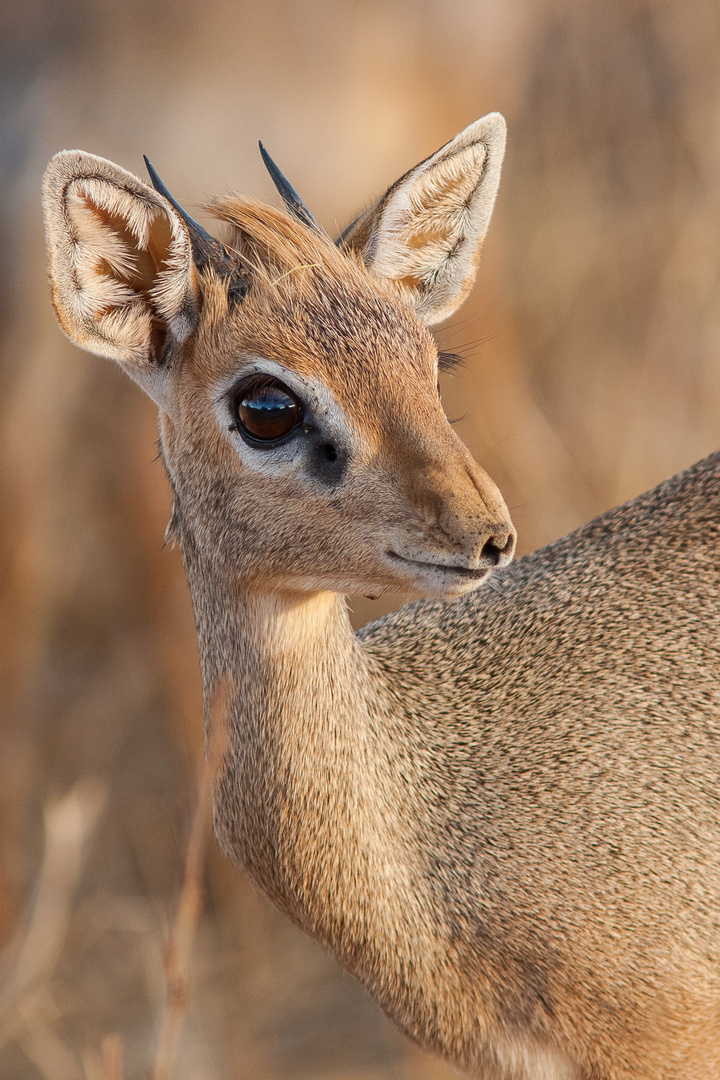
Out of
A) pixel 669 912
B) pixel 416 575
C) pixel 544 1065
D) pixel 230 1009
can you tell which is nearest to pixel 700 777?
→ pixel 669 912

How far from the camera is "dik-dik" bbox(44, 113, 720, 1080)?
7.43ft

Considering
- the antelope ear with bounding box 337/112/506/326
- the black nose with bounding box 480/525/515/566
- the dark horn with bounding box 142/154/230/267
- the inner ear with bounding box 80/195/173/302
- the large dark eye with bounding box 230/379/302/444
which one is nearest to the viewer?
the black nose with bounding box 480/525/515/566

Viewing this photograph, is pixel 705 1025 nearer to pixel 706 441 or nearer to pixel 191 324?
pixel 191 324

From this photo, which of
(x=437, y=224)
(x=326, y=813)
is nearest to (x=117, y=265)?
(x=437, y=224)

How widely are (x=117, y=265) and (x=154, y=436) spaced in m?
2.93

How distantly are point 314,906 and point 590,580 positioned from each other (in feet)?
3.21

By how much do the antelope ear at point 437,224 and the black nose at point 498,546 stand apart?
0.79m

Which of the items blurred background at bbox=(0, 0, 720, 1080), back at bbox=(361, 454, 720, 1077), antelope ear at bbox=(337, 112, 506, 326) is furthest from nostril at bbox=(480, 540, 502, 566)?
blurred background at bbox=(0, 0, 720, 1080)

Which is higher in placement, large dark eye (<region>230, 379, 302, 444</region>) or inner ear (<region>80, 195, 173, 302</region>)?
inner ear (<region>80, 195, 173, 302</region>)

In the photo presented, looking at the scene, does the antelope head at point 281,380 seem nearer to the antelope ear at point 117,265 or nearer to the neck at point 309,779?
the antelope ear at point 117,265

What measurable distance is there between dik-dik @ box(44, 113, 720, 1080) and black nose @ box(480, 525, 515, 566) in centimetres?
10

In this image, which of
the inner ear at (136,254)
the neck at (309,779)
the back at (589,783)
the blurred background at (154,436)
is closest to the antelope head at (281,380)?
the inner ear at (136,254)

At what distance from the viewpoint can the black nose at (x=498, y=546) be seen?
6.79 ft

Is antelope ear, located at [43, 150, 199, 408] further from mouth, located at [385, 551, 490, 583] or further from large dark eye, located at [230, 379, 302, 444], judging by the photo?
mouth, located at [385, 551, 490, 583]
